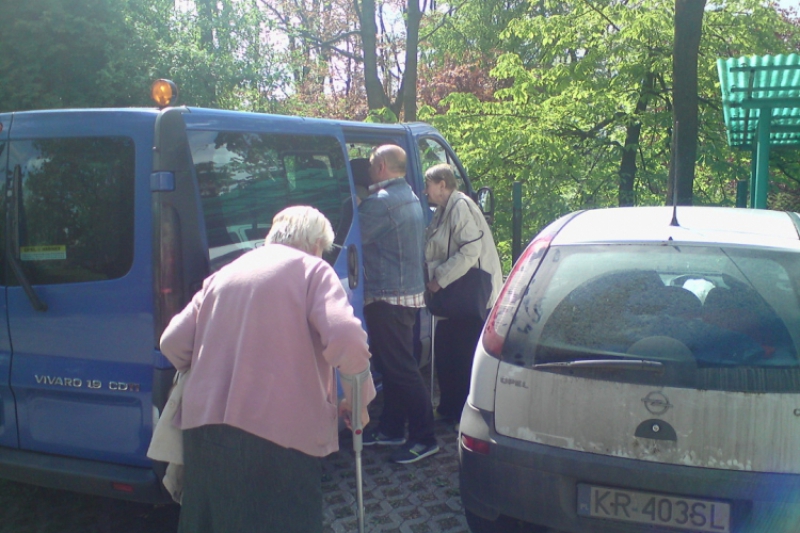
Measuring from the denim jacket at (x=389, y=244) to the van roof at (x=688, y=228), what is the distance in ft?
3.93

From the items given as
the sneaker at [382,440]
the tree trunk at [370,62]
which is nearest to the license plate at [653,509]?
the sneaker at [382,440]

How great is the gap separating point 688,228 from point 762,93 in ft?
18.3

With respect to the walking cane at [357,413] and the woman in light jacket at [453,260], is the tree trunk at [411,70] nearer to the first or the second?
the woman in light jacket at [453,260]

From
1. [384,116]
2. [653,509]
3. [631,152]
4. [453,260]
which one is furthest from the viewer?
[384,116]

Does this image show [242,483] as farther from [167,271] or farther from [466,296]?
[466,296]

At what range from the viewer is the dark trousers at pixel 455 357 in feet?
16.7

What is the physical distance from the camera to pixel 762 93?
25.8 feet

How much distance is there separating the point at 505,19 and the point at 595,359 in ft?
59.6

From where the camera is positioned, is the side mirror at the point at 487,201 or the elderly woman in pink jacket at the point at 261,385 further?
the side mirror at the point at 487,201

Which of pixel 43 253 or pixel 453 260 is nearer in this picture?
pixel 43 253

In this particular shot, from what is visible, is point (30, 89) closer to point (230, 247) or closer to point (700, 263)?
point (230, 247)

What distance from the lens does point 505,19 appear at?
1958 cm

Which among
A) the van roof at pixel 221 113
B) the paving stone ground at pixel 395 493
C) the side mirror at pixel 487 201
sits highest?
→ the van roof at pixel 221 113

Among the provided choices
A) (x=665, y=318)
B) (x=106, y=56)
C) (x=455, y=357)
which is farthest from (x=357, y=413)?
(x=106, y=56)
